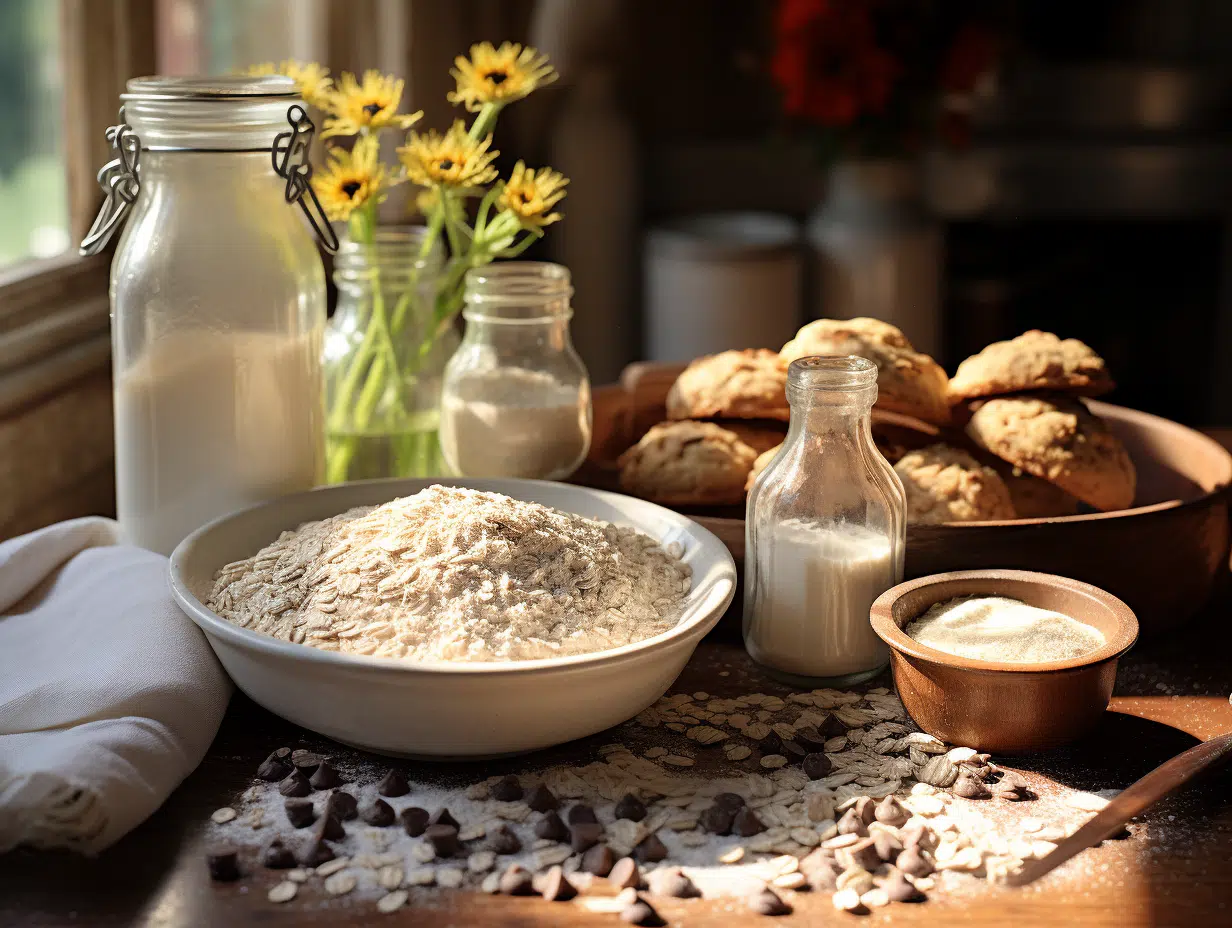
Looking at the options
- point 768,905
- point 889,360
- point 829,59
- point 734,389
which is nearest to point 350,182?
point 734,389

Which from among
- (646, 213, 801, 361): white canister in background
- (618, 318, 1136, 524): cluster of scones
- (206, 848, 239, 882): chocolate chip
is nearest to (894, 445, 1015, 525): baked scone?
(618, 318, 1136, 524): cluster of scones

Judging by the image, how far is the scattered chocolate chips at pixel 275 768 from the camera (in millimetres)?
842

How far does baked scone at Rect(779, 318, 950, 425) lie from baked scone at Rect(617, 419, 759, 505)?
87 millimetres

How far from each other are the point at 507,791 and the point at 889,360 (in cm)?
48

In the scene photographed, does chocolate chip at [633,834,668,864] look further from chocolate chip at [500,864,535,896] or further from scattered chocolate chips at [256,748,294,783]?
scattered chocolate chips at [256,748,294,783]

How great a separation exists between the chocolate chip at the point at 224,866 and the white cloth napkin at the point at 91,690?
62 millimetres

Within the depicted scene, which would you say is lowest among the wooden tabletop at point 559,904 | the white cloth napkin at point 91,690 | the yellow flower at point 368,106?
the wooden tabletop at point 559,904

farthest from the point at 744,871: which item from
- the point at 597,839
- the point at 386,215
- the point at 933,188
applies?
the point at 933,188

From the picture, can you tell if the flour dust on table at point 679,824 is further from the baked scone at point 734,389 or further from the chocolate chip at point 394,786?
the baked scone at point 734,389

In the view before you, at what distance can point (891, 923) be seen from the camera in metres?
0.71

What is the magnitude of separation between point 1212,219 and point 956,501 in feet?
8.30

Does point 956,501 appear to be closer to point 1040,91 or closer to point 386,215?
point 386,215

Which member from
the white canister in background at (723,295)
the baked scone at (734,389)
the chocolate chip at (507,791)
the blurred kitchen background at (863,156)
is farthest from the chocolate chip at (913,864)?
the white canister in background at (723,295)

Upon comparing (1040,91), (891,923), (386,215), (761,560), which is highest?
(1040,91)
